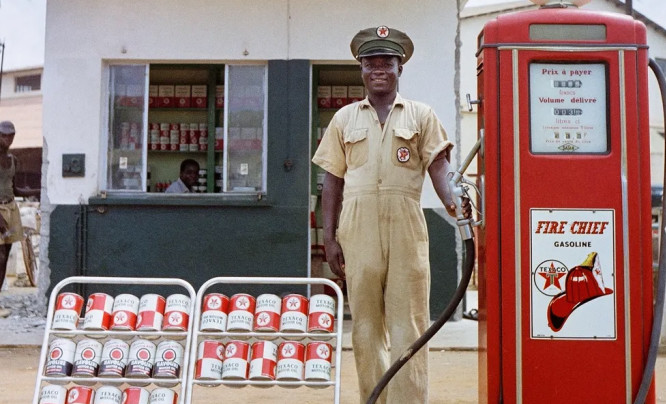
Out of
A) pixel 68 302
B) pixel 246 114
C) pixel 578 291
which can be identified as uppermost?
pixel 246 114

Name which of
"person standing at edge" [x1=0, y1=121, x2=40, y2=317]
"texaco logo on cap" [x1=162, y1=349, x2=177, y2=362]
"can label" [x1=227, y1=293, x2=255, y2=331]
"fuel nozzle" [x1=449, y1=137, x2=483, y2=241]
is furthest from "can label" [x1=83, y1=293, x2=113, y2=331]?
"person standing at edge" [x1=0, y1=121, x2=40, y2=317]

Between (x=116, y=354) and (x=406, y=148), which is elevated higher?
(x=406, y=148)

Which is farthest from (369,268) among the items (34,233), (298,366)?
(34,233)

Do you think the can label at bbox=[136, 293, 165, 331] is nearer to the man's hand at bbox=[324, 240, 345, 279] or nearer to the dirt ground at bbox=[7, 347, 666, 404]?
the man's hand at bbox=[324, 240, 345, 279]

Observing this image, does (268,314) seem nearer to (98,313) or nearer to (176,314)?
(176,314)

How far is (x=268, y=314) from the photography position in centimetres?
383

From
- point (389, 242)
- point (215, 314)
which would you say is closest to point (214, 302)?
point (215, 314)

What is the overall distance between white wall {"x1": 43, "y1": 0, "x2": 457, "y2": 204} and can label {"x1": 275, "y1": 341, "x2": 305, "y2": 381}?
5049 millimetres

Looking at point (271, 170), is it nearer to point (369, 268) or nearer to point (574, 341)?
point (369, 268)

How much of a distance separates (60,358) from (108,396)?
31 cm

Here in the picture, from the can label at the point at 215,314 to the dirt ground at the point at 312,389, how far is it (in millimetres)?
1687

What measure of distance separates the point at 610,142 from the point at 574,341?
92 cm

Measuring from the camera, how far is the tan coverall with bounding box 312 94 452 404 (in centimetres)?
380

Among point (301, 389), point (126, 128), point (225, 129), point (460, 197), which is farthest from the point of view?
point (126, 128)
